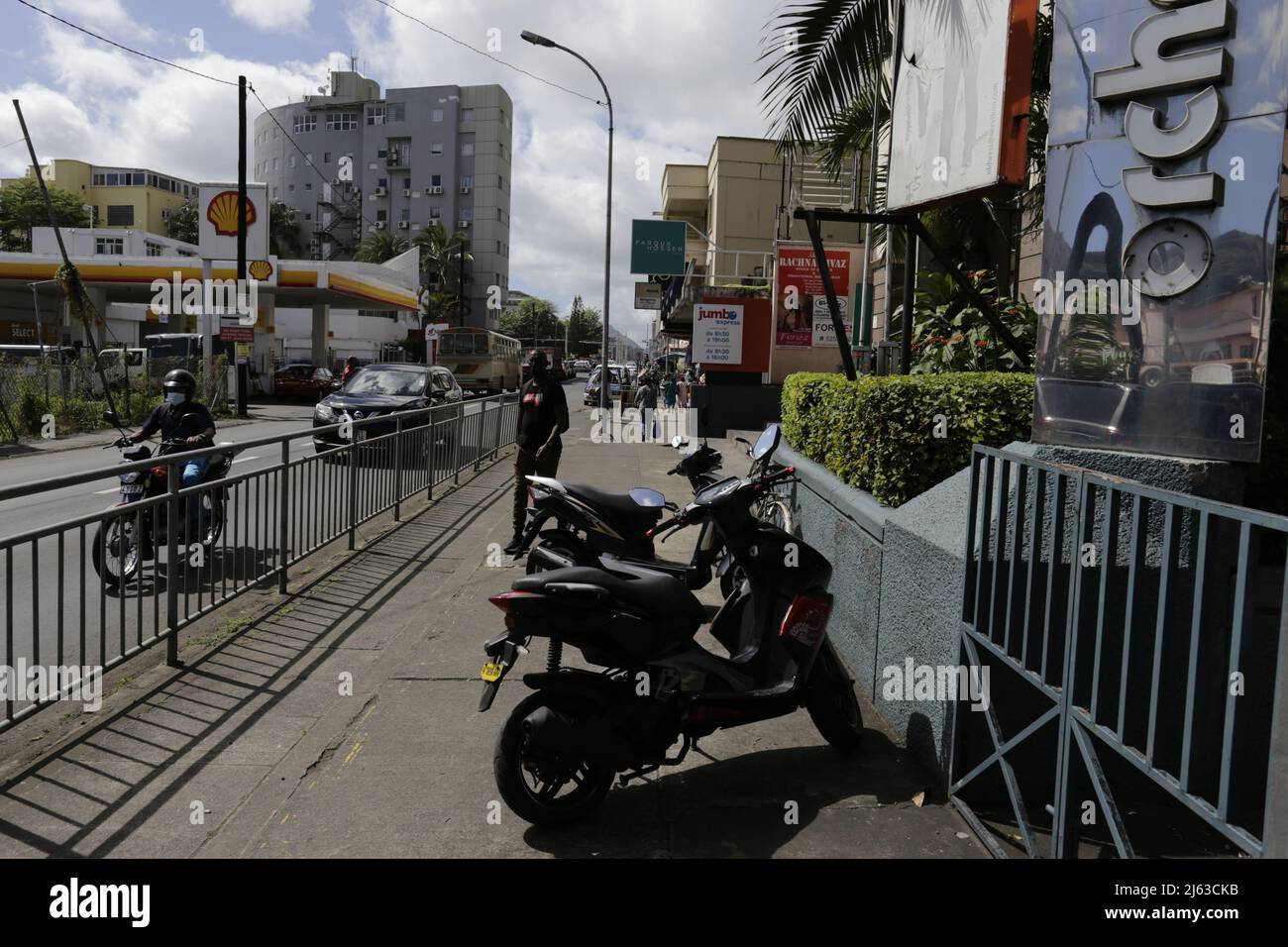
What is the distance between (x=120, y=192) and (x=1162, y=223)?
114 meters

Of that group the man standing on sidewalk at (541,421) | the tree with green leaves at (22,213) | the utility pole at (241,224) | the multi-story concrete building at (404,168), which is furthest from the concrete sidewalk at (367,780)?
the tree with green leaves at (22,213)

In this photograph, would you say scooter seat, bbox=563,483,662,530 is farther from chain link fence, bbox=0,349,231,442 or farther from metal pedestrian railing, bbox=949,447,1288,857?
chain link fence, bbox=0,349,231,442

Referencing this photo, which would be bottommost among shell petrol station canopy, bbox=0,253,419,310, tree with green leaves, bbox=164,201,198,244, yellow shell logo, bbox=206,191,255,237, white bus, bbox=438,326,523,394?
white bus, bbox=438,326,523,394

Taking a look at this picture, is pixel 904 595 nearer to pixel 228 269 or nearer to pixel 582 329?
pixel 228 269

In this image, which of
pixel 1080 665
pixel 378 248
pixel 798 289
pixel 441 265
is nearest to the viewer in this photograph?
pixel 1080 665

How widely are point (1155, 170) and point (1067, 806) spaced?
9.03ft

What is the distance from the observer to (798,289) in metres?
25.0

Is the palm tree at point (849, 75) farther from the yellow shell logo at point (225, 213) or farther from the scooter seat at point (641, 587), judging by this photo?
the yellow shell logo at point (225, 213)

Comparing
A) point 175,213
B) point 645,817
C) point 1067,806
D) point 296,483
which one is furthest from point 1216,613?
point 175,213

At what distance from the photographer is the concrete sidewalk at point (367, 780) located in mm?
3895

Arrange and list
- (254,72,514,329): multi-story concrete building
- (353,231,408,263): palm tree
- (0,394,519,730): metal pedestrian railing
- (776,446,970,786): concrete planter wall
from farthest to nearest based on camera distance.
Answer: (254,72,514,329): multi-story concrete building, (353,231,408,263): palm tree, (0,394,519,730): metal pedestrian railing, (776,446,970,786): concrete planter wall

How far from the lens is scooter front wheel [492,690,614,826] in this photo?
3.87m

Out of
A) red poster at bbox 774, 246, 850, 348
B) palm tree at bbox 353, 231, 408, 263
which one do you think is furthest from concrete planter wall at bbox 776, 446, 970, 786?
palm tree at bbox 353, 231, 408, 263

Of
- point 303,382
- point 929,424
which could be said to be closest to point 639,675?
point 929,424
